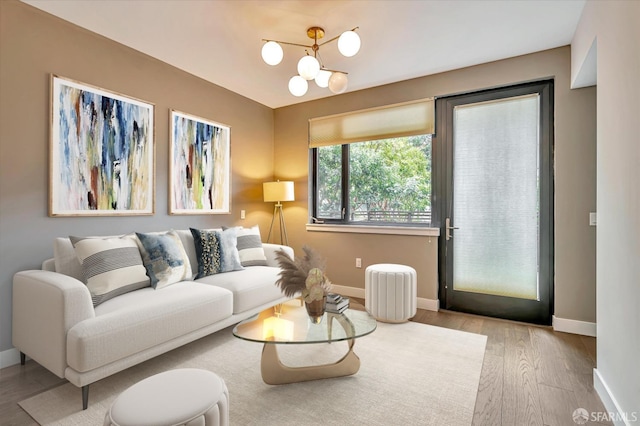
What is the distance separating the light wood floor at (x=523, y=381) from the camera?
1748mm

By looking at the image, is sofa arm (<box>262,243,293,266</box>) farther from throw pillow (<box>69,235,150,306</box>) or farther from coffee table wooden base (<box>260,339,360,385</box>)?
coffee table wooden base (<box>260,339,360,385</box>)

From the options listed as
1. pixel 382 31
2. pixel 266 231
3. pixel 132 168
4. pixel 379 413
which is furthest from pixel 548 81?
pixel 132 168

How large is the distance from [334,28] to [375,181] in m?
1.94

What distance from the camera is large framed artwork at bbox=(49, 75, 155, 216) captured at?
8.34 ft

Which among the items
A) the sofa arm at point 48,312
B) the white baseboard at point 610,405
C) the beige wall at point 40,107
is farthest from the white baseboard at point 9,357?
the white baseboard at point 610,405

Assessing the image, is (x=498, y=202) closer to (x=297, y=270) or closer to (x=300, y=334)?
(x=297, y=270)

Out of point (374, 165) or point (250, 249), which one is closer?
point (250, 249)

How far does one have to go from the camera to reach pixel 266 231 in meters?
4.70

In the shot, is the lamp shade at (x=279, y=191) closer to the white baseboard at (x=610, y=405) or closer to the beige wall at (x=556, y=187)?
the beige wall at (x=556, y=187)

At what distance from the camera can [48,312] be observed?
1.91m

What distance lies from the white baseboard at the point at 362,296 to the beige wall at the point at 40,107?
217cm

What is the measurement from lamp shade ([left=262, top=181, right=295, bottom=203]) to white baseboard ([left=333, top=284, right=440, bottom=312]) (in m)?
1.37

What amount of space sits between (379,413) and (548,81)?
10.9ft

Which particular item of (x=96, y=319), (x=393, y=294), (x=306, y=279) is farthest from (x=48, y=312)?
Result: (x=393, y=294)
